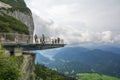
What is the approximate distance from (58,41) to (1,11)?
59004mm

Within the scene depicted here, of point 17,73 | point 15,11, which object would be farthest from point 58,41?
point 15,11

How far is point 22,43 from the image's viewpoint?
→ 52.6 m

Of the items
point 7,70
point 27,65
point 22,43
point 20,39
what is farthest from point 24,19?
point 7,70

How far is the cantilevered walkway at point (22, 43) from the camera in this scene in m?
50.1

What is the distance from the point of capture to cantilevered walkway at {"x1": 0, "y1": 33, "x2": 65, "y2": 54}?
5009 centimetres

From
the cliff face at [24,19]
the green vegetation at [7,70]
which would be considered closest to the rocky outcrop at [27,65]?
the cliff face at [24,19]

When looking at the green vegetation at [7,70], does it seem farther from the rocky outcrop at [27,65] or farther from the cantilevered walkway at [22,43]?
the rocky outcrop at [27,65]

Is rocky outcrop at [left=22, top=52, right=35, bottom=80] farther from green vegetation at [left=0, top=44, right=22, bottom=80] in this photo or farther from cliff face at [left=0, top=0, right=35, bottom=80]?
green vegetation at [left=0, top=44, right=22, bottom=80]

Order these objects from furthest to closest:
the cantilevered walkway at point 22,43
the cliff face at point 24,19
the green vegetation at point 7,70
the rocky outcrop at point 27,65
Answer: the cliff face at point 24,19 < the rocky outcrop at point 27,65 < the cantilevered walkway at point 22,43 < the green vegetation at point 7,70

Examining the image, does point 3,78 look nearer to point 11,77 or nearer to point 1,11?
point 11,77

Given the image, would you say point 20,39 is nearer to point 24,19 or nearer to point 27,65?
point 27,65

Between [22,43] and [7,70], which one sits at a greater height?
[22,43]

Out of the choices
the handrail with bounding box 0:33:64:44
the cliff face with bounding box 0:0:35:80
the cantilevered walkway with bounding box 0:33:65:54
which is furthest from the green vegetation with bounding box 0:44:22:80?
the handrail with bounding box 0:33:64:44

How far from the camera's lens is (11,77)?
109 feet
